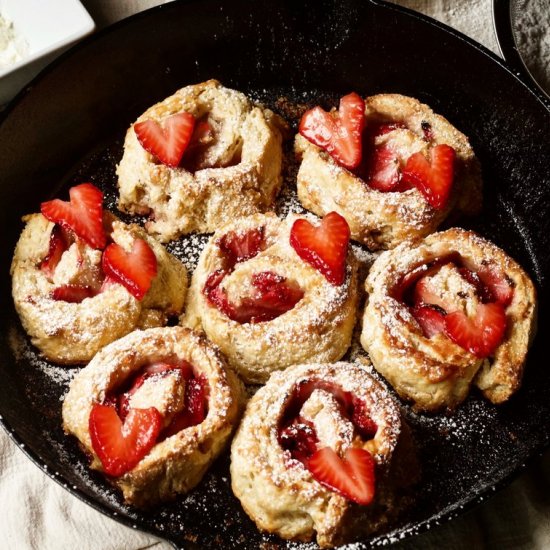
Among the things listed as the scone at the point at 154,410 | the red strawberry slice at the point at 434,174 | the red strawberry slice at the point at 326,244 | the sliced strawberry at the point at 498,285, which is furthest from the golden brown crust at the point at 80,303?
the sliced strawberry at the point at 498,285

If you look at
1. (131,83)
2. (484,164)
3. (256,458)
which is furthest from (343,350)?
(131,83)

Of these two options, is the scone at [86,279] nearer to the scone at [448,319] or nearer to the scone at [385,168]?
the scone at [385,168]

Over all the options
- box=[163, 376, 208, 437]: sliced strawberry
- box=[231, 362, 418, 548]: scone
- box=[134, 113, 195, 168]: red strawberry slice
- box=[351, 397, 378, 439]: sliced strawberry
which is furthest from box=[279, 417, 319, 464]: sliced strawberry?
box=[134, 113, 195, 168]: red strawberry slice

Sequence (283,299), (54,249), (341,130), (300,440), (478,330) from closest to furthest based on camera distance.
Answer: (300,440), (478,330), (283,299), (54,249), (341,130)

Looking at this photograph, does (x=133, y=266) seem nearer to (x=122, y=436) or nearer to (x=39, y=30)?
(x=122, y=436)

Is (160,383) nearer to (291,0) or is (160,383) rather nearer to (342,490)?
(342,490)

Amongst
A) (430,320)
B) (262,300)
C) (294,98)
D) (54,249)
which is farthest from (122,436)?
(294,98)

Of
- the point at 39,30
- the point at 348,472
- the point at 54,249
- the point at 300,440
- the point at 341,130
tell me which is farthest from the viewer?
the point at 39,30
